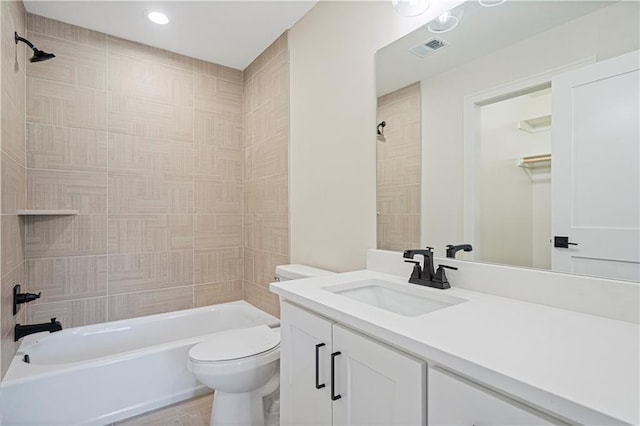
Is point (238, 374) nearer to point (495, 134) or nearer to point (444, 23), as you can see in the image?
point (495, 134)

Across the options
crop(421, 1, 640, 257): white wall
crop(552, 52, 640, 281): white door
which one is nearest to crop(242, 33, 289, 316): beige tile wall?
crop(421, 1, 640, 257): white wall

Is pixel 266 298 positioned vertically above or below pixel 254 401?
above

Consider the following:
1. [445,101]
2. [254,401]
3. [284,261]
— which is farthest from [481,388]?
[284,261]

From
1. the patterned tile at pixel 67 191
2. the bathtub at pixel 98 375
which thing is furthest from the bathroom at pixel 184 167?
the bathtub at pixel 98 375

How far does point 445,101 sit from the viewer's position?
1427 millimetres

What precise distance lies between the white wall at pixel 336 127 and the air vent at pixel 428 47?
0.09 m

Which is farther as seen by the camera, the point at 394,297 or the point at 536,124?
the point at 394,297

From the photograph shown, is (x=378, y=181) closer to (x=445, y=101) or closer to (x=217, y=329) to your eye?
(x=445, y=101)

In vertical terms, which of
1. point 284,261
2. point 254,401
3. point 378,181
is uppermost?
point 378,181

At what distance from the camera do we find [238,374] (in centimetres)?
164

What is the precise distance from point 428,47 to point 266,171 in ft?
5.14

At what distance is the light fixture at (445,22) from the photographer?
1.35 meters

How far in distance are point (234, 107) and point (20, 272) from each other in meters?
1.93

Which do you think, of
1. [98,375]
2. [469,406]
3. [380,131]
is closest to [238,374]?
[98,375]
